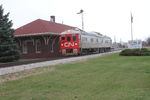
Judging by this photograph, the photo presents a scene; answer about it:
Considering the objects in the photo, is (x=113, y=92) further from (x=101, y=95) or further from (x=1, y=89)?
(x=1, y=89)

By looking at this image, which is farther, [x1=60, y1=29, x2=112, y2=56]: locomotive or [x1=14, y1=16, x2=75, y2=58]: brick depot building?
[x1=14, y1=16, x2=75, y2=58]: brick depot building

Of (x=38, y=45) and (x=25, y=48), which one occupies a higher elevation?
(x=38, y=45)

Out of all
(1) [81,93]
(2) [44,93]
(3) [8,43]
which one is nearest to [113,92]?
(1) [81,93]

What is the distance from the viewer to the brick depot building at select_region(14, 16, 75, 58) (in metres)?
27.1

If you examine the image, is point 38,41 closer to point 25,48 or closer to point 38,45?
point 38,45

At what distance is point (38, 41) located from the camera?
28.0 meters

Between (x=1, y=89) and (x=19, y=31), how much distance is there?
78.4 feet

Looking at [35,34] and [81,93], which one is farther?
[35,34]

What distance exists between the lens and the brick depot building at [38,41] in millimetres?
27109

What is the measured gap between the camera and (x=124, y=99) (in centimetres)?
518

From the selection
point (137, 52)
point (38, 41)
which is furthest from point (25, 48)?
point (137, 52)

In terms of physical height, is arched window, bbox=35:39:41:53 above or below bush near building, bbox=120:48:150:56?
above

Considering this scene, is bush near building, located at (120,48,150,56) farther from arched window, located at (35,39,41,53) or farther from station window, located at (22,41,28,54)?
station window, located at (22,41,28,54)

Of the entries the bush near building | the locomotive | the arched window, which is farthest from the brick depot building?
the bush near building
